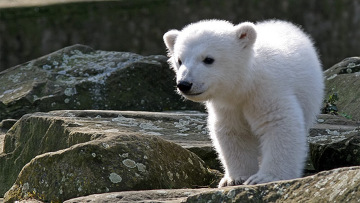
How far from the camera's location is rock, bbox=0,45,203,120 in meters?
9.04

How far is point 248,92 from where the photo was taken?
5.90 meters

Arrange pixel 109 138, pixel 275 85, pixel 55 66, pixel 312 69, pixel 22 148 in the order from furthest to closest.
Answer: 1. pixel 55 66
2. pixel 22 148
3. pixel 312 69
4. pixel 275 85
5. pixel 109 138

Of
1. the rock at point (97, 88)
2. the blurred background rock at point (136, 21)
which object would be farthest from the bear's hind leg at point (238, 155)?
the blurred background rock at point (136, 21)

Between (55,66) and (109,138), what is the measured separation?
4.45 m

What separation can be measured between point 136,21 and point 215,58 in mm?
8451

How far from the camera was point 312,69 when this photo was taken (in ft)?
21.3

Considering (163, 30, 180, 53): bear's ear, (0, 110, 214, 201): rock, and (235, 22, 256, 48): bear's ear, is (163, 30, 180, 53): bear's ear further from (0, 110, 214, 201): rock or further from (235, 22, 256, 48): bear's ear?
(0, 110, 214, 201): rock

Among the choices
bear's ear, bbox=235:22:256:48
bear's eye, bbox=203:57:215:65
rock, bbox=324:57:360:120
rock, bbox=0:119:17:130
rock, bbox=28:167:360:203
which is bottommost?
rock, bbox=0:119:17:130

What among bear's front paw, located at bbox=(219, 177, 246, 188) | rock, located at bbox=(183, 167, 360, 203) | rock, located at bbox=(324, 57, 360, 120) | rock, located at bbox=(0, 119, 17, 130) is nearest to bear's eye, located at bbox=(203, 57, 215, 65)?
bear's front paw, located at bbox=(219, 177, 246, 188)

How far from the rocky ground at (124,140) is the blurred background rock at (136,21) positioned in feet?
11.9

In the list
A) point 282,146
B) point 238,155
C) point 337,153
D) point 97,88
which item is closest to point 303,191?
point 282,146

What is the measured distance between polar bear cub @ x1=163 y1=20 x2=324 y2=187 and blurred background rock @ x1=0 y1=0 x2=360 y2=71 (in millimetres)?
7703

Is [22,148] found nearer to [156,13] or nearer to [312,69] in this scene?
[312,69]

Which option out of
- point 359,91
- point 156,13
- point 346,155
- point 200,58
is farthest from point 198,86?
point 156,13
